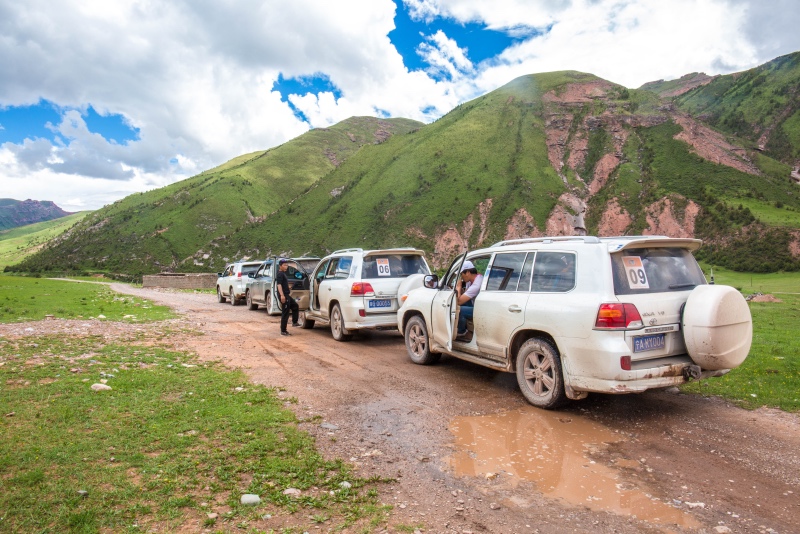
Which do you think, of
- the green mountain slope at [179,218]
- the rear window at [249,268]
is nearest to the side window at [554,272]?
the rear window at [249,268]

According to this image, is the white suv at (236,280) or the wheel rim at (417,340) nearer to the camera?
the wheel rim at (417,340)

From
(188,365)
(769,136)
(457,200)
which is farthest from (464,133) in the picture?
(188,365)

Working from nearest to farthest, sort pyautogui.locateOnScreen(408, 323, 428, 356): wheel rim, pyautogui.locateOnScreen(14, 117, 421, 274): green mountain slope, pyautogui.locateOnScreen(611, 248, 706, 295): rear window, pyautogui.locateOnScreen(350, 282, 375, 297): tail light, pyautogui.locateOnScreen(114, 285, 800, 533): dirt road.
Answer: pyautogui.locateOnScreen(114, 285, 800, 533): dirt road, pyautogui.locateOnScreen(611, 248, 706, 295): rear window, pyautogui.locateOnScreen(408, 323, 428, 356): wheel rim, pyautogui.locateOnScreen(350, 282, 375, 297): tail light, pyautogui.locateOnScreen(14, 117, 421, 274): green mountain slope

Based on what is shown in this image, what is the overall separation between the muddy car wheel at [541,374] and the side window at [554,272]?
0.69 m

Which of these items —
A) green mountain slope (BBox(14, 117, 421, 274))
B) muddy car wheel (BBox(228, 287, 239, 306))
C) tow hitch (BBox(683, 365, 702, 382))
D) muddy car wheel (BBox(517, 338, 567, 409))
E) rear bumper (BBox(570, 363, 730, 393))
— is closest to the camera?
rear bumper (BBox(570, 363, 730, 393))

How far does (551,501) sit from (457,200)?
7033 centimetres

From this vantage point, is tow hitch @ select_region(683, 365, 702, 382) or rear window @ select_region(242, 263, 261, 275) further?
rear window @ select_region(242, 263, 261, 275)

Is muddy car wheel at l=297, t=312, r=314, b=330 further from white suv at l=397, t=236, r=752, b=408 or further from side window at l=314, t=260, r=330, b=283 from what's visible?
white suv at l=397, t=236, r=752, b=408

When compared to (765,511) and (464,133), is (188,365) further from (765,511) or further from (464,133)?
(464,133)

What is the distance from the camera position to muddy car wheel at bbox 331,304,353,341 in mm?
11086

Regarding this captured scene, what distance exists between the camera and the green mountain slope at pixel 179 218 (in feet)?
279

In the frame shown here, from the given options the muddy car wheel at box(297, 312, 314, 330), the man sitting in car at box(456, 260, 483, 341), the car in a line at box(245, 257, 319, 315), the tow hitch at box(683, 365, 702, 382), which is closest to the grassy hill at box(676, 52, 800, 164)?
the car in a line at box(245, 257, 319, 315)

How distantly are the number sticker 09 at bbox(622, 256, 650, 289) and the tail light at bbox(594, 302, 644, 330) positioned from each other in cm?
38

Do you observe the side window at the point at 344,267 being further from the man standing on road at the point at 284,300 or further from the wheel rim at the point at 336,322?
the man standing on road at the point at 284,300
